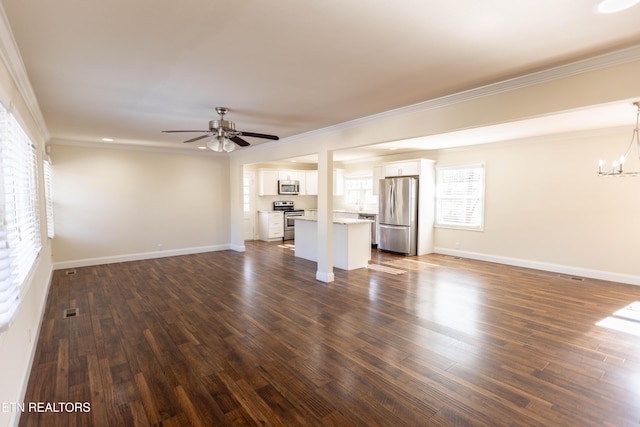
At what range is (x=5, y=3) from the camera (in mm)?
1789

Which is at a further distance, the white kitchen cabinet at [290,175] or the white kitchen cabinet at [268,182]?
the white kitchen cabinet at [290,175]

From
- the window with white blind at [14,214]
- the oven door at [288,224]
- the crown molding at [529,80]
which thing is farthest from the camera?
the oven door at [288,224]

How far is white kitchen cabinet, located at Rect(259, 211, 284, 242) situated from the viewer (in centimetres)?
987

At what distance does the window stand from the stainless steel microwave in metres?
4.59

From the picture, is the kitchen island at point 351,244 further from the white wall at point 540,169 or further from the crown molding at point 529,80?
the crown molding at point 529,80

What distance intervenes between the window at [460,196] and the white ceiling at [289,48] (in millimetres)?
4161

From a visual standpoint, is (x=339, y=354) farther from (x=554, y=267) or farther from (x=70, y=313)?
(x=554, y=267)

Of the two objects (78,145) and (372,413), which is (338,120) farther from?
(78,145)

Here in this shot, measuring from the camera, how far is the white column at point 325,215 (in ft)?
17.5

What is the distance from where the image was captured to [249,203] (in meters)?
10.0

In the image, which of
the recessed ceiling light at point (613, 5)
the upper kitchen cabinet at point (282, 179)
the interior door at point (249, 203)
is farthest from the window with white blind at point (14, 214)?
the upper kitchen cabinet at point (282, 179)

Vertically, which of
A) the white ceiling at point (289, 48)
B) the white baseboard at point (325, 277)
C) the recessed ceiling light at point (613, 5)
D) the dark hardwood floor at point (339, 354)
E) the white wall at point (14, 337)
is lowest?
the dark hardwood floor at point (339, 354)

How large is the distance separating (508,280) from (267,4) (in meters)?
5.58

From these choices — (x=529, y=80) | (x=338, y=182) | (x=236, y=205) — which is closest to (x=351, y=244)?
(x=236, y=205)
